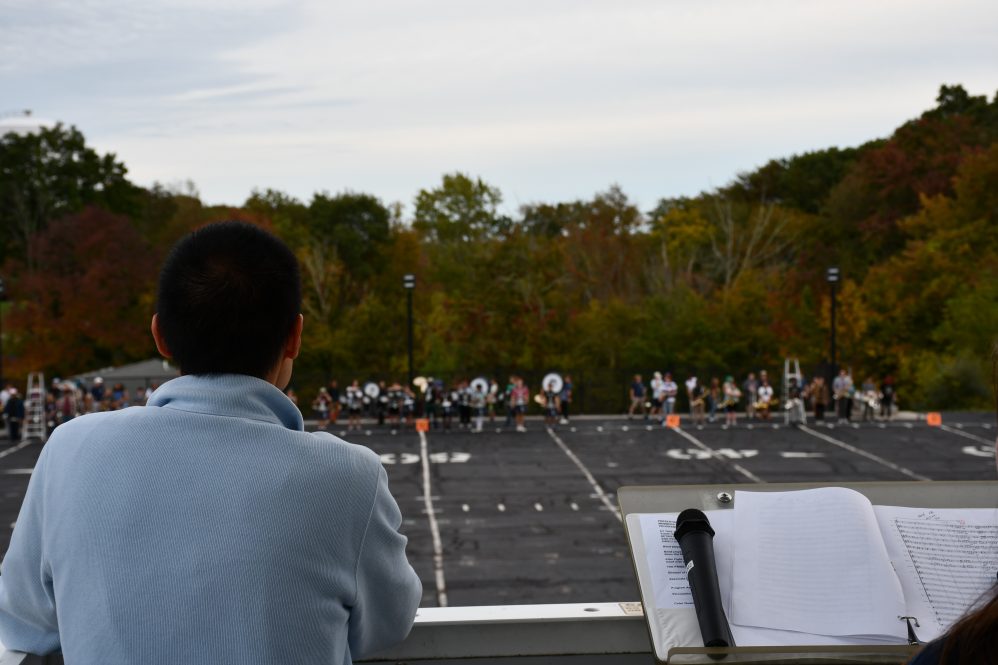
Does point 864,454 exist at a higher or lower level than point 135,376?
lower

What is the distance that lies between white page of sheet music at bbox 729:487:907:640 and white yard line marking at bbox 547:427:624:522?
13.5 metres

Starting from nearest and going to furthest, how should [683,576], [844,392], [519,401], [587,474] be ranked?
[683,576] < [587,474] < [519,401] < [844,392]

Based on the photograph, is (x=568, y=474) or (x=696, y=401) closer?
(x=568, y=474)

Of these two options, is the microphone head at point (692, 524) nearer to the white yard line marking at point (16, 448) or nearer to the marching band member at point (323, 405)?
the white yard line marking at point (16, 448)

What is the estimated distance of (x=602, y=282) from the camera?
62.4m

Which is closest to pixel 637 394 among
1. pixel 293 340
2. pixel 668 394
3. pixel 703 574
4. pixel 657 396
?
pixel 657 396

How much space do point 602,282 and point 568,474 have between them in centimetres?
3810

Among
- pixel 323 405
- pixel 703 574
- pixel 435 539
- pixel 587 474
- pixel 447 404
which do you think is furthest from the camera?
pixel 323 405

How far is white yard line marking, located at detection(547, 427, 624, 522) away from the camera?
2133 centimetres

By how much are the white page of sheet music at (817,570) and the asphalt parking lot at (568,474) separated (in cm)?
1138

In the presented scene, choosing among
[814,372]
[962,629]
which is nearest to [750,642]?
[962,629]

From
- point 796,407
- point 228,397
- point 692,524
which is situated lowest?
point 796,407

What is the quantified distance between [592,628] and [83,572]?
1.79 m

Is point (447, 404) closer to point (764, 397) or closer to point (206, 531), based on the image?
point (764, 397)
